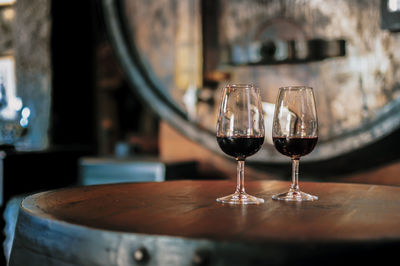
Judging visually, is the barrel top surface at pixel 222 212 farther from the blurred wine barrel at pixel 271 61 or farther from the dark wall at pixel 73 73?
the dark wall at pixel 73 73

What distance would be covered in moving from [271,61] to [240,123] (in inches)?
46.0

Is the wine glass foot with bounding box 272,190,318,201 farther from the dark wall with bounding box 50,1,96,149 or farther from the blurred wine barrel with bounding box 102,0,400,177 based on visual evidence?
the dark wall with bounding box 50,1,96,149

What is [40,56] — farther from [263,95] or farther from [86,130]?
[263,95]

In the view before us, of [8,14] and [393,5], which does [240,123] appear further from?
[8,14]

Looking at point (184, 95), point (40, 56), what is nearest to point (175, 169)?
point (184, 95)

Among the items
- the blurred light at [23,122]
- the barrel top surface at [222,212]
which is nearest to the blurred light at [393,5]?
the barrel top surface at [222,212]

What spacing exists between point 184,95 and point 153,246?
5.62 feet

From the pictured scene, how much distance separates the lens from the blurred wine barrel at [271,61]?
1860 mm

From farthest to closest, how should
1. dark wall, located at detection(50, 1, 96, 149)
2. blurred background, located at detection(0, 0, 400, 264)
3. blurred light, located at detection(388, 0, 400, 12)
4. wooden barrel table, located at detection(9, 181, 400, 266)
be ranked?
dark wall, located at detection(50, 1, 96, 149) → blurred background, located at detection(0, 0, 400, 264) → blurred light, located at detection(388, 0, 400, 12) → wooden barrel table, located at detection(9, 181, 400, 266)

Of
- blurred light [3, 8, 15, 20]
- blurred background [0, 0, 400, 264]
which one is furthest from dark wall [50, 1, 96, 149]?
blurred light [3, 8, 15, 20]

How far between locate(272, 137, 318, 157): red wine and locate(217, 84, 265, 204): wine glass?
0.18 ft

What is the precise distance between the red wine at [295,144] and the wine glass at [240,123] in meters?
0.06

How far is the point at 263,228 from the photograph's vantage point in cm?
71

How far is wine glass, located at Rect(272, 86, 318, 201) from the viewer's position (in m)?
1.00
